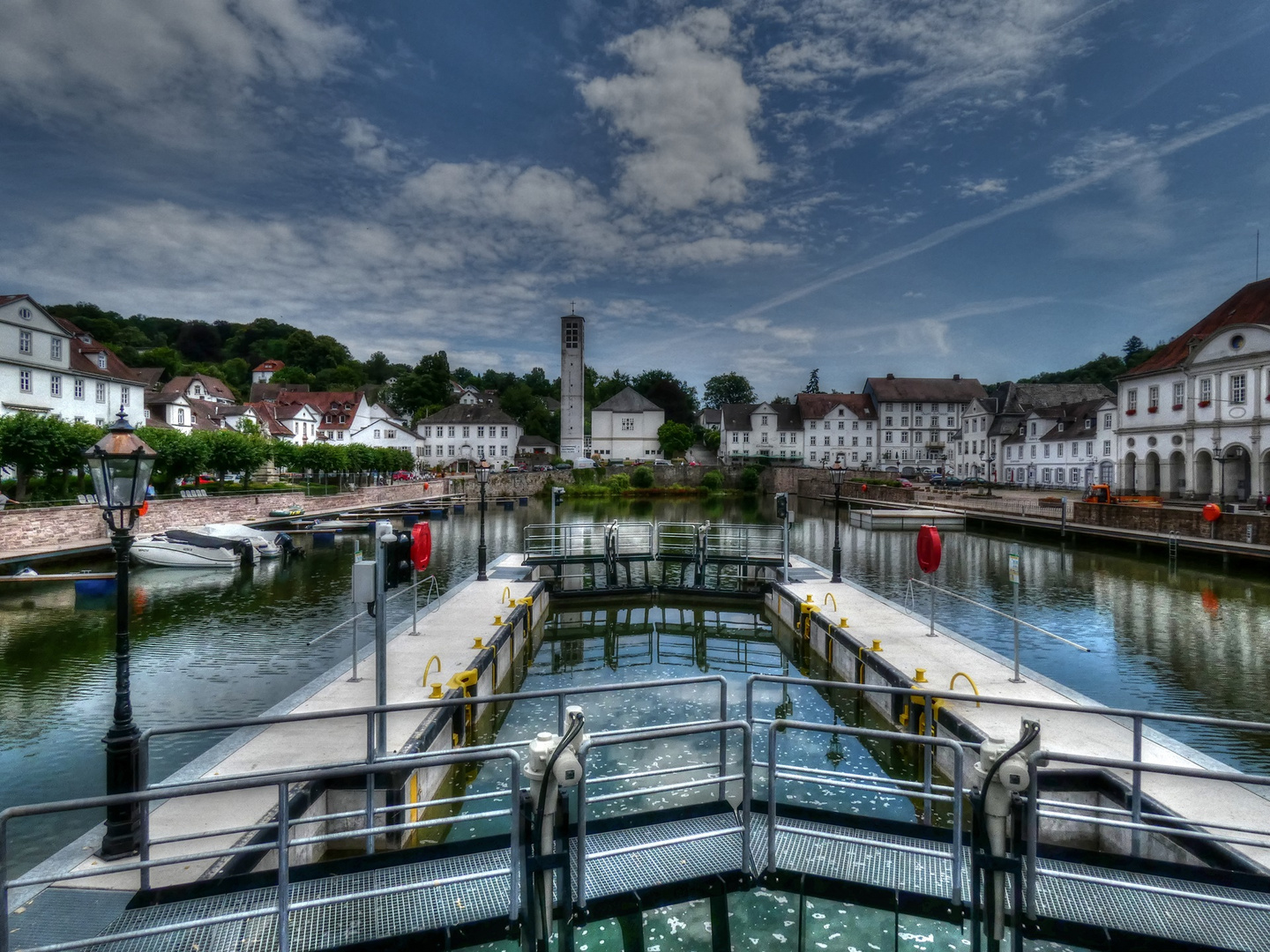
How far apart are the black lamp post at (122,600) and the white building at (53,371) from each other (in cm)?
A: 4172

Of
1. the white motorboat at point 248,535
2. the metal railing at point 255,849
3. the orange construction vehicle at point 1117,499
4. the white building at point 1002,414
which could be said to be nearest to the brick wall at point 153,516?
the white motorboat at point 248,535

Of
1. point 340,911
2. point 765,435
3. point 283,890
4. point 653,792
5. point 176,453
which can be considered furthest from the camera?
point 765,435

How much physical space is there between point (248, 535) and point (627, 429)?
227 feet

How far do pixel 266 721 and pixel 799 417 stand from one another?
9689 cm

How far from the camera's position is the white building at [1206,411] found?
40.2 m

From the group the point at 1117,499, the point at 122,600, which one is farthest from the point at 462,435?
the point at 122,600

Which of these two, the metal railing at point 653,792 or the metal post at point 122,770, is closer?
the metal railing at point 653,792

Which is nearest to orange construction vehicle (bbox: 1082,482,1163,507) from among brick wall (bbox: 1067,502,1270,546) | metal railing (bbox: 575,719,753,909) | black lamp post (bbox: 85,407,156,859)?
brick wall (bbox: 1067,502,1270,546)

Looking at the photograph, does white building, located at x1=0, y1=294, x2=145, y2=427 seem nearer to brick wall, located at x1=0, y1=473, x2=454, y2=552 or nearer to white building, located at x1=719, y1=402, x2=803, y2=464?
brick wall, located at x1=0, y1=473, x2=454, y2=552

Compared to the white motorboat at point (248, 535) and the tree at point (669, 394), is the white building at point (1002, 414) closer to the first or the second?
the tree at point (669, 394)

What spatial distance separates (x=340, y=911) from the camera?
5027 mm

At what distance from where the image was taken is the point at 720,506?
217ft

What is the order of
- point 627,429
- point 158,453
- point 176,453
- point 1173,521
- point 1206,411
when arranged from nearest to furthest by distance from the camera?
point 158,453 < point 1173,521 < point 176,453 < point 1206,411 < point 627,429

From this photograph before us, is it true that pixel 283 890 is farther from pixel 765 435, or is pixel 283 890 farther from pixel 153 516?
pixel 765 435
